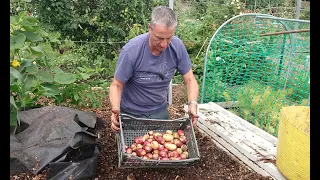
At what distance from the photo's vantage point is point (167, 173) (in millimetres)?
2654

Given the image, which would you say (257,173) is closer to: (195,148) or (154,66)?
(195,148)

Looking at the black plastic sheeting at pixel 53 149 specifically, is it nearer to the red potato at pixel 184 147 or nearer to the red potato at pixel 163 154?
the red potato at pixel 163 154

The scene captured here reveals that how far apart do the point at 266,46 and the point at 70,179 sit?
10.1 ft

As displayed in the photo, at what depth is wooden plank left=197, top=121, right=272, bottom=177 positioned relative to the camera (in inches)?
104

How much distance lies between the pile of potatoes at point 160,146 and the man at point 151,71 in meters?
0.19

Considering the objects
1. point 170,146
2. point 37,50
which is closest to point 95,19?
point 37,50

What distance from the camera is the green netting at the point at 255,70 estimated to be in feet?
12.4

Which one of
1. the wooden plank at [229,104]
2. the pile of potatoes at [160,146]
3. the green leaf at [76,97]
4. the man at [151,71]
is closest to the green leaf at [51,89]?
the green leaf at [76,97]

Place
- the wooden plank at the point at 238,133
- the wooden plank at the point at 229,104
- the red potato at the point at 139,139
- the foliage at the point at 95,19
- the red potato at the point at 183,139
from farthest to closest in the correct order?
the foliage at the point at 95,19
the wooden plank at the point at 229,104
the wooden plank at the point at 238,133
the red potato at the point at 183,139
the red potato at the point at 139,139

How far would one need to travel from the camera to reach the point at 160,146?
2512mm

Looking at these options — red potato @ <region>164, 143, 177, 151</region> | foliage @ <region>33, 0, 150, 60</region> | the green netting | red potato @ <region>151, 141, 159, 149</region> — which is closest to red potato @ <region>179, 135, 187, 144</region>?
red potato @ <region>164, 143, 177, 151</region>

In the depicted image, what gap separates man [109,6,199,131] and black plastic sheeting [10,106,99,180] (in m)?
0.31

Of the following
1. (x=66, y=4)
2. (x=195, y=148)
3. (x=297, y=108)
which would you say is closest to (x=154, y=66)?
(x=195, y=148)

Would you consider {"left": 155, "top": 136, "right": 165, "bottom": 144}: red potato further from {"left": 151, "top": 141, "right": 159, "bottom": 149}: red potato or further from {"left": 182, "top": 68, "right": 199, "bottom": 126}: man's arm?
{"left": 182, "top": 68, "right": 199, "bottom": 126}: man's arm
